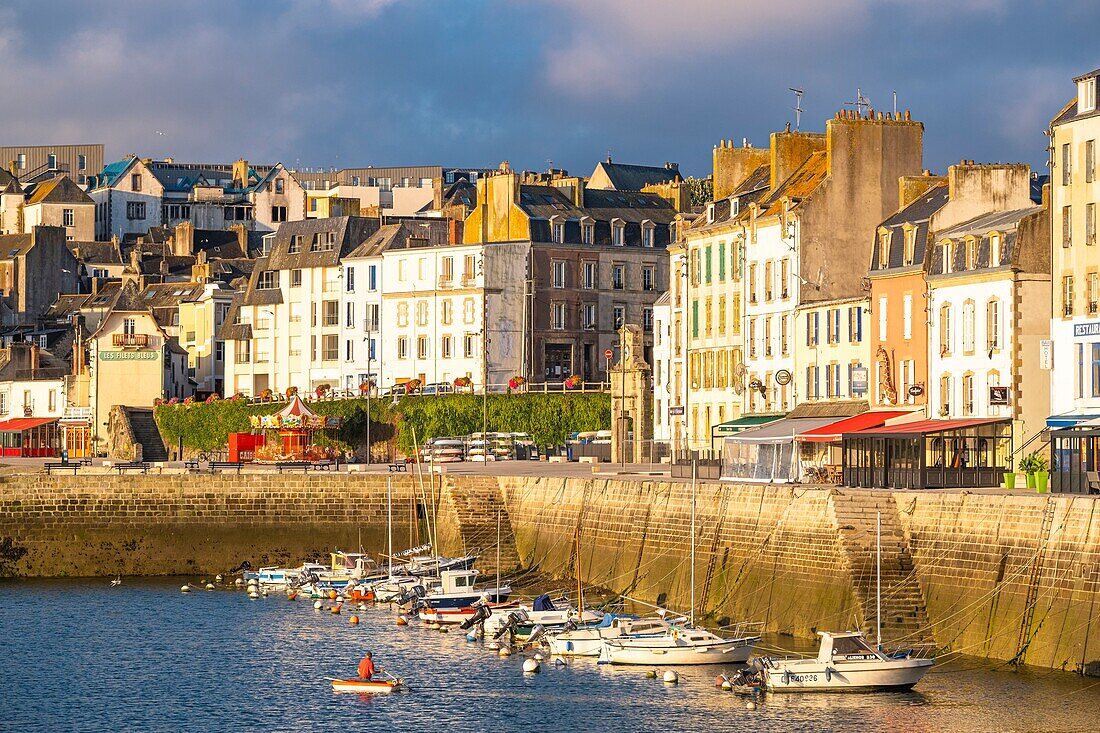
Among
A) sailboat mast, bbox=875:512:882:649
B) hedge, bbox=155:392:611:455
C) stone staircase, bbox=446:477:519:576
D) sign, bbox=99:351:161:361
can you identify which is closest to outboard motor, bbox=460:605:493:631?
stone staircase, bbox=446:477:519:576

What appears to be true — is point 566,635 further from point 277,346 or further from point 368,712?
point 277,346

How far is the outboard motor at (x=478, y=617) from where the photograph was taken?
63750mm

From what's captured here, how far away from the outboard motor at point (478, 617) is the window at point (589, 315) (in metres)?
57.4

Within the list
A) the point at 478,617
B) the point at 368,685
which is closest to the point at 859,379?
the point at 478,617

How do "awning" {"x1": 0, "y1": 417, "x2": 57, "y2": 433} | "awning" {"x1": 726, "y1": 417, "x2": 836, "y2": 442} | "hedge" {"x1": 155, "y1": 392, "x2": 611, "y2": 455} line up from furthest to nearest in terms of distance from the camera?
"awning" {"x1": 0, "y1": 417, "x2": 57, "y2": 433}, "hedge" {"x1": 155, "y1": 392, "x2": 611, "y2": 455}, "awning" {"x1": 726, "y1": 417, "x2": 836, "y2": 442}

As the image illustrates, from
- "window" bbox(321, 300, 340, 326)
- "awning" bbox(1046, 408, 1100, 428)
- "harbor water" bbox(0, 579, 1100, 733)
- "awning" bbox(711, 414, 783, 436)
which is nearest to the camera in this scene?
"harbor water" bbox(0, 579, 1100, 733)

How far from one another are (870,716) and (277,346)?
9316 cm

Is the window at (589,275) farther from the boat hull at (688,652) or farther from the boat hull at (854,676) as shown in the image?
the boat hull at (854,676)

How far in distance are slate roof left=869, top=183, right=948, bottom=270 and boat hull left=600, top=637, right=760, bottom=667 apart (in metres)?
24.3

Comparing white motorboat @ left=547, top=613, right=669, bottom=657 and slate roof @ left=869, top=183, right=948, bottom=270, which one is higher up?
slate roof @ left=869, top=183, right=948, bottom=270

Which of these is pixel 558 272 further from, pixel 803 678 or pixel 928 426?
pixel 803 678

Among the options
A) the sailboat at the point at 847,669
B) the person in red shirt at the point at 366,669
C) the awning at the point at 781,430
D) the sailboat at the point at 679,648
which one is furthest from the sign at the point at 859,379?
the person in red shirt at the point at 366,669

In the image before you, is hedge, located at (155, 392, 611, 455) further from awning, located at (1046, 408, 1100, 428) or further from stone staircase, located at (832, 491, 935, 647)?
stone staircase, located at (832, 491, 935, 647)

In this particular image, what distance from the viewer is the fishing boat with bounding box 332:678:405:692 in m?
53.7
